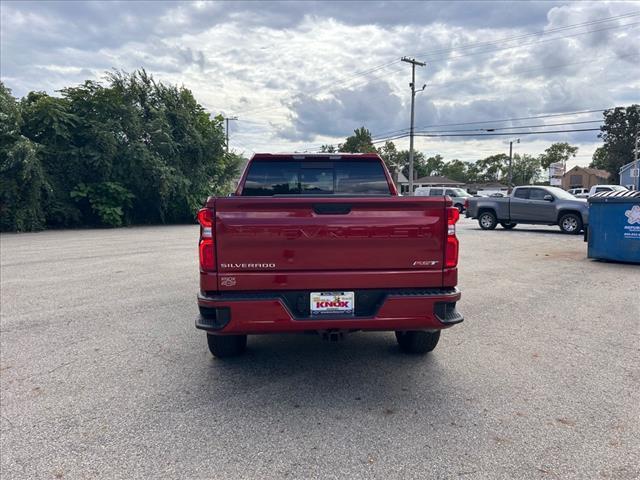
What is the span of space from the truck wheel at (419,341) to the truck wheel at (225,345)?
5.26ft

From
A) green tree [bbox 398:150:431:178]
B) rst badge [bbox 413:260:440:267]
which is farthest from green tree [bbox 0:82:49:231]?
green tree [bbox 398:150:431:178]

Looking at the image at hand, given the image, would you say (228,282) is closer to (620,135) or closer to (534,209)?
(534,209)

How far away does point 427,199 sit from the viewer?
3.59m

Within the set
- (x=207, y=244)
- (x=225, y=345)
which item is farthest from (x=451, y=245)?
(x=225, y=345)

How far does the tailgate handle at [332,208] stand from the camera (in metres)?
3.52

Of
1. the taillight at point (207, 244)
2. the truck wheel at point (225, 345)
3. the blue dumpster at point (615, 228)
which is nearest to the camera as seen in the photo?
the taillight at point (207, 244)

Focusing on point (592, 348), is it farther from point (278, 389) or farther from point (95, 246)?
point (95, 246)

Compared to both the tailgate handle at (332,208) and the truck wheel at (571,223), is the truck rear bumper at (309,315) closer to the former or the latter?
the tailgate handle at (332,208)

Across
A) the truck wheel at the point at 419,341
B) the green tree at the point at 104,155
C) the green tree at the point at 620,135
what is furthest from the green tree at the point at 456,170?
the truck wheel at the point at 419,341

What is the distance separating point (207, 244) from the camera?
3.45 m

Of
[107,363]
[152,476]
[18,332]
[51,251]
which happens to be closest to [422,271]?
[152,476]

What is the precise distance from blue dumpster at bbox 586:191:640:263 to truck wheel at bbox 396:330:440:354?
25.7ft

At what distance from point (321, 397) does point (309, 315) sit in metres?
0.70

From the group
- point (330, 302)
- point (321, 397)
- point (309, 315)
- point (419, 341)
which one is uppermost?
point (330, 302)
